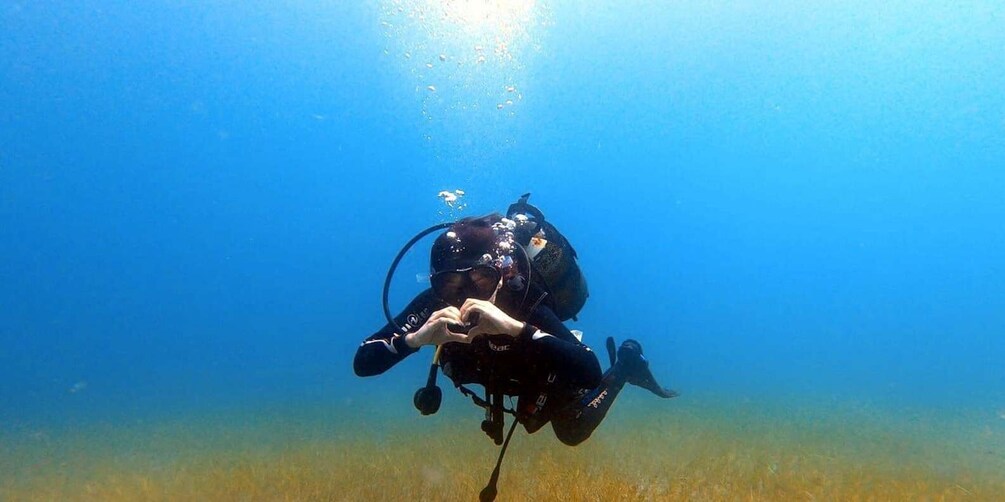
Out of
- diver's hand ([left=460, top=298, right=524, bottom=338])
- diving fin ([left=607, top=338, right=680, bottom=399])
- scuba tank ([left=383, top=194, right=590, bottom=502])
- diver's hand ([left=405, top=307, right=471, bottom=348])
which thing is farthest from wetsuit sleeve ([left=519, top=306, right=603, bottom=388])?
diving fin ([left=607, top=338, right=680, bottom=399])

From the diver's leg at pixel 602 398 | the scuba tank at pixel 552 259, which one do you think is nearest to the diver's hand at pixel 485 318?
the scuba tank at pixel 552 259

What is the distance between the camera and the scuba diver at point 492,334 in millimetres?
3846

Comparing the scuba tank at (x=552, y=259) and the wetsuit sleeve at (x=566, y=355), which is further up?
the scuba tank at (x=552, y=259)

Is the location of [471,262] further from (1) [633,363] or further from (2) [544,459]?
(2) [544,459]

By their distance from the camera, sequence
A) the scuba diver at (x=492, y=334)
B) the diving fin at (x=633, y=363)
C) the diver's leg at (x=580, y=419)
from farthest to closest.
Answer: the diving fin at (x=633, y=363)
the diver's leg at (x=580, y=419)
the scuba diver at (x=492, y=334)

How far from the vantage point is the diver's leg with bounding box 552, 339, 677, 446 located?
18.2ft

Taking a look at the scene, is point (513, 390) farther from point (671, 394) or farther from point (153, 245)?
point (153, 245)

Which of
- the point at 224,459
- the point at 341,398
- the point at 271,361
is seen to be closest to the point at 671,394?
the point at 224,459

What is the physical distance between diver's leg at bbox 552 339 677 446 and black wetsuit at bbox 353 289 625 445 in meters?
0.54

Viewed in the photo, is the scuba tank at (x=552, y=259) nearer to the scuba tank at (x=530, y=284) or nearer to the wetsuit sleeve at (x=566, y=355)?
the scuba tank at (x=530, y=284)

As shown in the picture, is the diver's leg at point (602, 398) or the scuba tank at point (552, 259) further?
the diver's leg at point (602, 398)

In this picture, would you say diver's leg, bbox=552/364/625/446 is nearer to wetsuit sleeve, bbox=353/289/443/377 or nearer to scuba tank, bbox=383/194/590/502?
scuba tank, bbox=383/194/590/502

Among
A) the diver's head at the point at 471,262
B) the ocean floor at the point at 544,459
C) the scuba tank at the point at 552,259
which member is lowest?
the ocean floor at the point at 544,459

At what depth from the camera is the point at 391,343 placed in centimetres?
452
